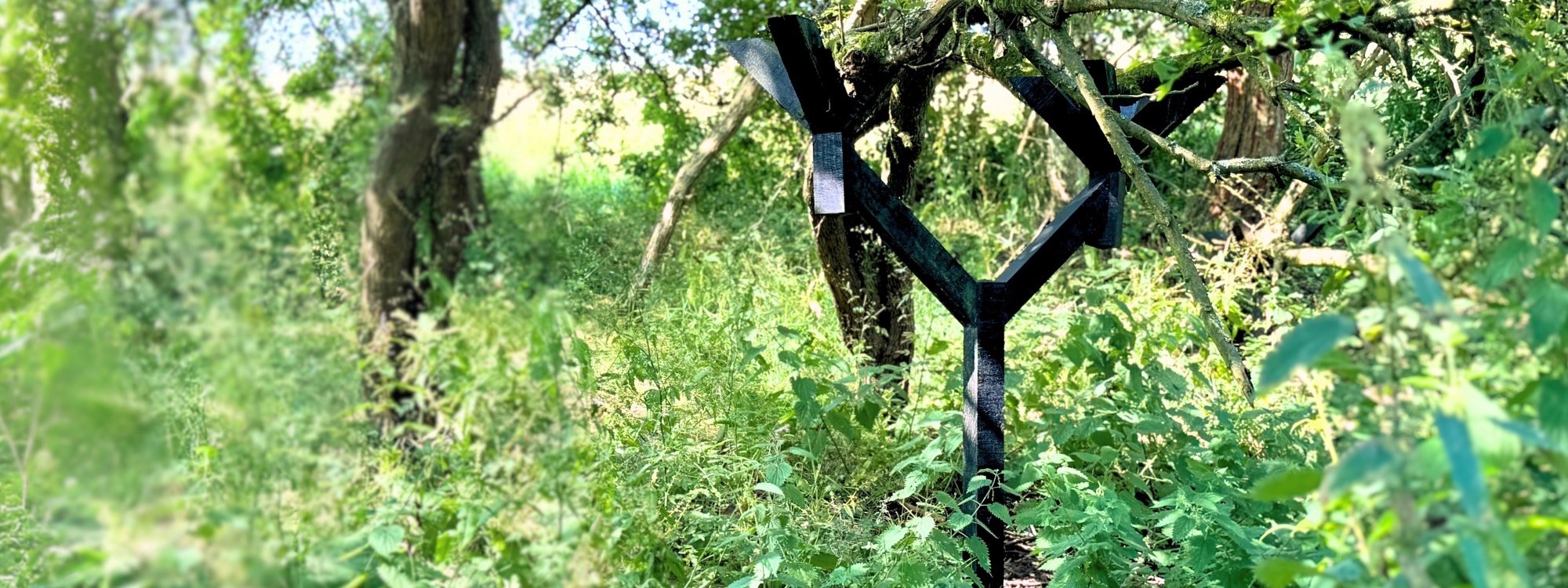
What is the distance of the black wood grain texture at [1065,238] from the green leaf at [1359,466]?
5.89 ft

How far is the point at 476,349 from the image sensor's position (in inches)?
56.7

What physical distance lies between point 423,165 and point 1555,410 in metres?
1.28

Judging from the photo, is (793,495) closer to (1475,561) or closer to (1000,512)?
(1000,512)

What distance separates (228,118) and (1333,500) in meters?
1.36

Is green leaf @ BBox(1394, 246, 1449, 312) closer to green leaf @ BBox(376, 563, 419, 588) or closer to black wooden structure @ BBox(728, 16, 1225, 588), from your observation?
green leaf @ BBox(376, 563, 419, 588)

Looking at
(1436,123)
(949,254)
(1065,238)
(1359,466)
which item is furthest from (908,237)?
(1359,466)

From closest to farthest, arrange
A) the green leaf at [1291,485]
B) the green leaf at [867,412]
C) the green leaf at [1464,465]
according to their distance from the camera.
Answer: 1. the green leaf at [1464,465]
2. the green leaf at [1291,485]
3. the green leaf at [867,412]

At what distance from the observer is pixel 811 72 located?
9.00 feet

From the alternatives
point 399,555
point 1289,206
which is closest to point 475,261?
point 399,555

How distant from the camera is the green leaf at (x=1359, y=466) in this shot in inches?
41.9

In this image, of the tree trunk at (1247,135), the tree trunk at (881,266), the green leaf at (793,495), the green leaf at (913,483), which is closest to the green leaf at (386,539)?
the green leaf at (793,495)

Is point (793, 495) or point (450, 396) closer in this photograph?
point (450, 396)

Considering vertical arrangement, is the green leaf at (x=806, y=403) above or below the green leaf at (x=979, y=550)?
above

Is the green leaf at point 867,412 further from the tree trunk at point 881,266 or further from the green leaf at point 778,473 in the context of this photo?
the green leaf at point 778,473
